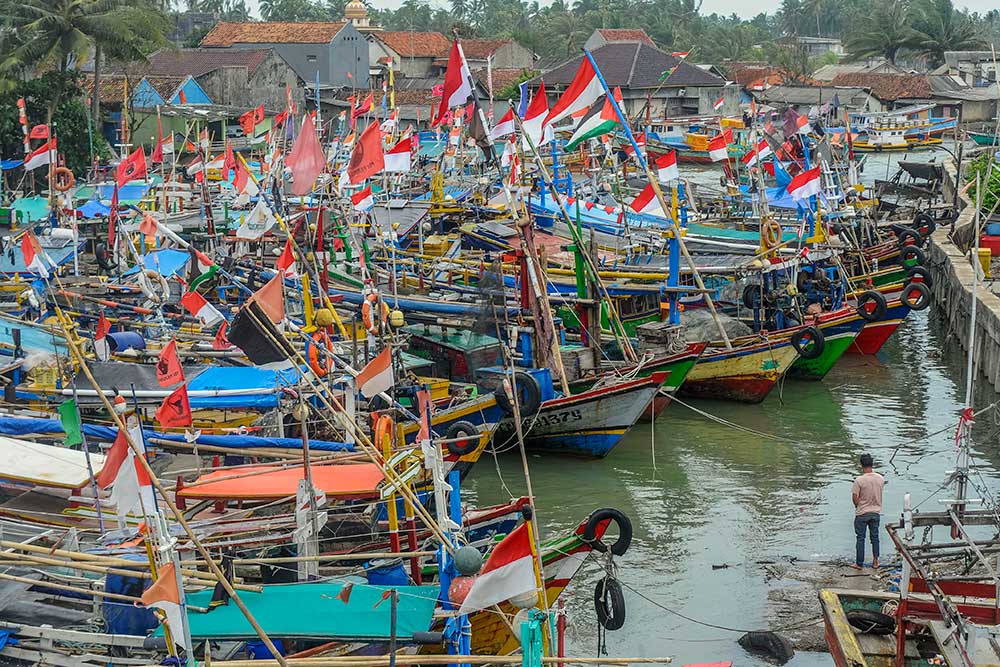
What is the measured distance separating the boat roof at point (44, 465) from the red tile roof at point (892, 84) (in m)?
63.0

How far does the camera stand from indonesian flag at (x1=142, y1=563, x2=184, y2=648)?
888cm

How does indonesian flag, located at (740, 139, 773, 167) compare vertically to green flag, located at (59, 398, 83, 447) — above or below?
above

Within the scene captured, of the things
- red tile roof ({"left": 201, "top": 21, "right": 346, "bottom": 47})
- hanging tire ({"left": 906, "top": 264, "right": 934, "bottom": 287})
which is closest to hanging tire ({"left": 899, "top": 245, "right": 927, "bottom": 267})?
hanging tire ({"left": 906, "top": 264, "right": 934, "bottom": 287})

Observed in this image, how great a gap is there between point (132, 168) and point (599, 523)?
20456 mm

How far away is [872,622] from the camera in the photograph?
38.0ft

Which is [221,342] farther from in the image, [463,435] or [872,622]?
[872,622]

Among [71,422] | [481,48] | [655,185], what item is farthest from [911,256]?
[481,48]

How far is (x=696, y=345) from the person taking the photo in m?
21.2

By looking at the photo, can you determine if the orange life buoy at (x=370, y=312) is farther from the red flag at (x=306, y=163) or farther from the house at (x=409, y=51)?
the house at (x=409, y=51)

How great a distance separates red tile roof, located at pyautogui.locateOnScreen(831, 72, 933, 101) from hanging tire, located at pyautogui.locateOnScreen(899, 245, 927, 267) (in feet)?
144

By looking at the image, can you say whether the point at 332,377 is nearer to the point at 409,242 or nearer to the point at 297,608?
the point at 297,608

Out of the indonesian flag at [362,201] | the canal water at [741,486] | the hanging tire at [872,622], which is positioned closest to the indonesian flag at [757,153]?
the canal water at [741,486]

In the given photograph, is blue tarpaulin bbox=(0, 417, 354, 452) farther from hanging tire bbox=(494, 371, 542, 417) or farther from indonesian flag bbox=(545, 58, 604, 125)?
indonesian flag bbox=(545, 58, 604, 125)

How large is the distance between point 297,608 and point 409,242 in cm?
2084
